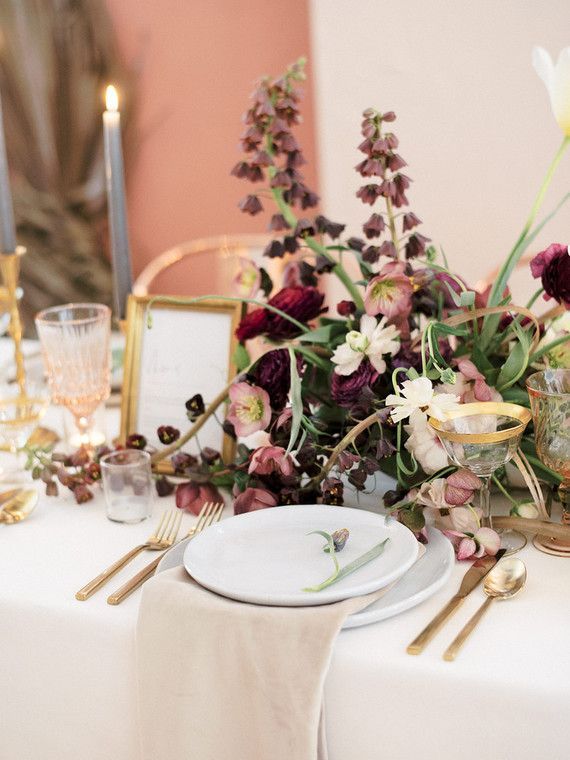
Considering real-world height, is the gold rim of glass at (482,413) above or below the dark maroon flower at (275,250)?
below

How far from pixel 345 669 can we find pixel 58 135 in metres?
3.17

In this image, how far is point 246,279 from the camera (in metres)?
1.31

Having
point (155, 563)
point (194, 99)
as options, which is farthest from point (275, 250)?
point (194, 99)

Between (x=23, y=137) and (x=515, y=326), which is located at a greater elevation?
(x=23, y=137)

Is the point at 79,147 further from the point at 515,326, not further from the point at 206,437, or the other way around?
the point at 515,326

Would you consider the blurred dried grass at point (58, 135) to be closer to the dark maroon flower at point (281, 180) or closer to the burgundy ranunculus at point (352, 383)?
the dark maroon flower at point (281, 180)

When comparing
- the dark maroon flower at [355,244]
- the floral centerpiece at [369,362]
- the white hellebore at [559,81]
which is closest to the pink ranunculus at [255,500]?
the floral centerpiece at [369,362]

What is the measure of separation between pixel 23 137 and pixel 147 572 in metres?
3.00

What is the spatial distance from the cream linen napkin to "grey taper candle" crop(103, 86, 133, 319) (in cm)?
58

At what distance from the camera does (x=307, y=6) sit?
300 cm

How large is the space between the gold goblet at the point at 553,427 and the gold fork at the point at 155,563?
14.9 inches

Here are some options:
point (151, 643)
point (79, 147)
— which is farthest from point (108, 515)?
point (79, 147)

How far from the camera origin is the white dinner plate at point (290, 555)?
2.91 feet

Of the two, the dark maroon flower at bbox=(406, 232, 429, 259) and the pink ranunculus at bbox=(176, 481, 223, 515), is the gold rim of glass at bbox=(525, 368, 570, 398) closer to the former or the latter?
the dark maroon flower at bbox=(406, 232, 429, 259)
